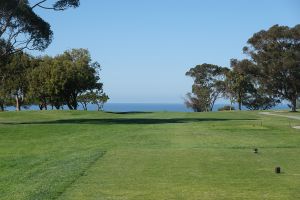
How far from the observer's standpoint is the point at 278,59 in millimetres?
72688

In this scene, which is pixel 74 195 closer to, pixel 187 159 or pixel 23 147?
pixel 187 159

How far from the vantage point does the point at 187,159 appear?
1513cm

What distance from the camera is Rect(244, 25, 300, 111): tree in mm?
72000

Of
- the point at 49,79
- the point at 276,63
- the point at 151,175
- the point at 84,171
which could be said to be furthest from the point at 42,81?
the point at 151,175

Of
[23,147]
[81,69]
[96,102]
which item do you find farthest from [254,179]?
[96,102]

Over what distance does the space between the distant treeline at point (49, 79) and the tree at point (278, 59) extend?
2526 cm

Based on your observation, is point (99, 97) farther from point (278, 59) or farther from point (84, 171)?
point (84, 171)

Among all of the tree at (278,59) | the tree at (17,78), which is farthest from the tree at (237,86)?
the tree at (17,78)

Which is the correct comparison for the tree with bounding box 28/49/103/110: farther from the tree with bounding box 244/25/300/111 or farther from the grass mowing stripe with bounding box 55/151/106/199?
the grass mowing stripe with bounding box 55/151/106/199

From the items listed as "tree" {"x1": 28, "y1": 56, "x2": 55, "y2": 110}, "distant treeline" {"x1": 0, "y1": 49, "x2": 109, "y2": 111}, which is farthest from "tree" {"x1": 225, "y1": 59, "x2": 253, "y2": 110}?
"tree" {"x1": 28, "y1": 56, "x2": 55, "y2": 110}

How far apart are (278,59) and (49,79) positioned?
108 feet

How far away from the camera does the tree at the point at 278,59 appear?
72000 mm

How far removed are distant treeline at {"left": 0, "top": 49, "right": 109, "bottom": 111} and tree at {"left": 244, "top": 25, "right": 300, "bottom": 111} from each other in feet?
82.9

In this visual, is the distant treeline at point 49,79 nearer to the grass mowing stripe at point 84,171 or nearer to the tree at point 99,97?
the tree at point 99,97
